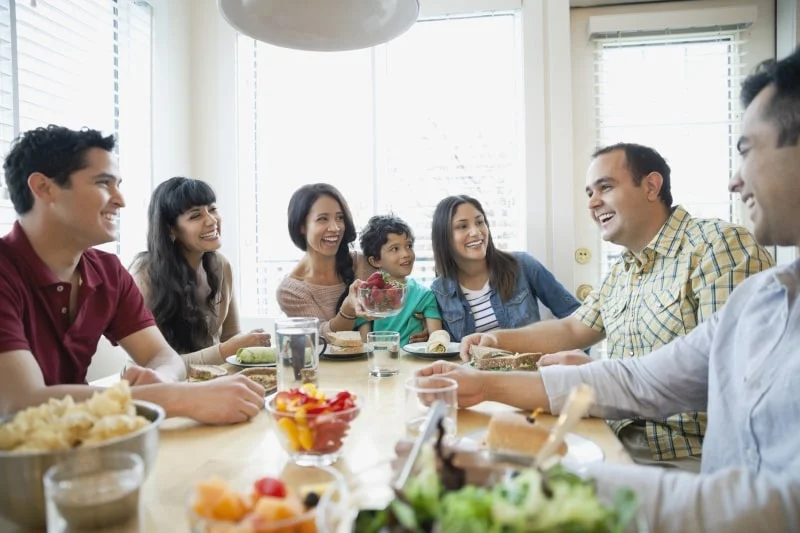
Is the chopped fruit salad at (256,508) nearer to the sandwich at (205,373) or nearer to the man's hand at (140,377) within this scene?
the man's hand at (140,377)

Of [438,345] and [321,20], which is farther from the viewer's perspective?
[438,345]

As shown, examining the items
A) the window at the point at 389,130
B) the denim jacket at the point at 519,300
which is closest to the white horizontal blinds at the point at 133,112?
the window at the point at 389,130

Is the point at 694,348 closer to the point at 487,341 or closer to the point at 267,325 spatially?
the point at 487,341

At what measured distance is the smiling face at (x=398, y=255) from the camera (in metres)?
2.55

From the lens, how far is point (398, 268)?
2555mm

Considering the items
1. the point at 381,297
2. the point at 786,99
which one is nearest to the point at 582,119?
the point at 381,297

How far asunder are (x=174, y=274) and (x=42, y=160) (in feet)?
2.73

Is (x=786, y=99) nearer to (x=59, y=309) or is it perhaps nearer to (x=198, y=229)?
(x=59, y=309)

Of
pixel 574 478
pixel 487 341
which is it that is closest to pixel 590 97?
pixel 487 341

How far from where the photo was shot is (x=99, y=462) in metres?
0.61

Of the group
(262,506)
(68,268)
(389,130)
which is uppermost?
(389,130)

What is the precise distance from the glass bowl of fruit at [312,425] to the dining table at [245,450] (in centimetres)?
3

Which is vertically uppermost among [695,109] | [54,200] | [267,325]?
[695,109]

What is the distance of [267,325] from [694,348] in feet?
7.95
